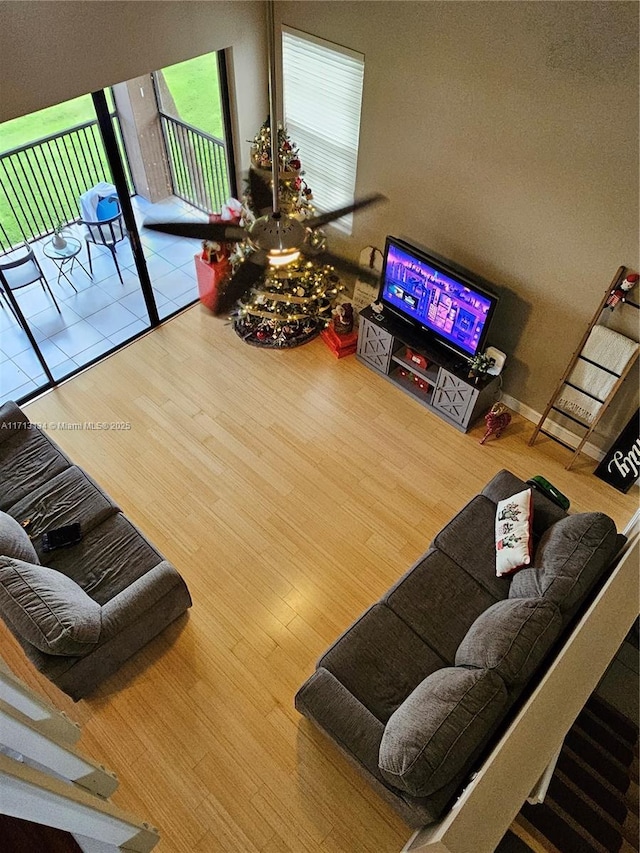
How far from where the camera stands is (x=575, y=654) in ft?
8.49

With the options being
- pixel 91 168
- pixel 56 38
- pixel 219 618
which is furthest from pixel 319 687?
pixel 91 168

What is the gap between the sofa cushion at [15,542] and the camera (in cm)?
327

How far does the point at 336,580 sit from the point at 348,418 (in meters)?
1.47

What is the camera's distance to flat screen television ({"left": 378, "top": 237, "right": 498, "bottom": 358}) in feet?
14.2

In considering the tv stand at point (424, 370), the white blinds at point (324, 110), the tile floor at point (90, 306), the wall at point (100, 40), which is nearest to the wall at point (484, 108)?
the wall at point (100, 40)

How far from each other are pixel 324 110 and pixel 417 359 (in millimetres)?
2186

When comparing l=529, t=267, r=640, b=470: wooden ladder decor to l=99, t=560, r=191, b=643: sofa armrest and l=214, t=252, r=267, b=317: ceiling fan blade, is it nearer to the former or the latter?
l=214, t=252, r=267, b=317: ceiling fan blade

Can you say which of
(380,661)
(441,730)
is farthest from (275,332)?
(441,730)

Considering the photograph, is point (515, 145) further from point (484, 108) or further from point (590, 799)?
point (590, 799)

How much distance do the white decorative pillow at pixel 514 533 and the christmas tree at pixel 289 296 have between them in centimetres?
234

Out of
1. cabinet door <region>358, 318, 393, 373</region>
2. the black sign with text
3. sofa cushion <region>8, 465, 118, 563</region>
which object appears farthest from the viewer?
cabinet door <region>358, 318, 393, 373</region>

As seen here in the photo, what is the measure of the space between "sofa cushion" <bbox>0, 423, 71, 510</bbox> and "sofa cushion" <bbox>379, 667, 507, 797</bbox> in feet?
9.10

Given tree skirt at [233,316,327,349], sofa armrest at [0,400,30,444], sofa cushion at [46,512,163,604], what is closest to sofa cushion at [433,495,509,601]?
sofa cushion at [46,512,163,604]

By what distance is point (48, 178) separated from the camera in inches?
201
